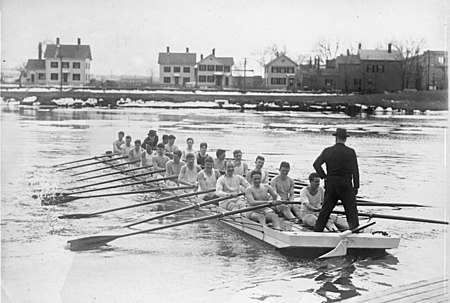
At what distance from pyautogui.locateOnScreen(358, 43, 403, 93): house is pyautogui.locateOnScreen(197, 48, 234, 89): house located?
197 centimetres

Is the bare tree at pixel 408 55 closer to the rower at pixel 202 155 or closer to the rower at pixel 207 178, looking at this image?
the rower at pixel 207 178

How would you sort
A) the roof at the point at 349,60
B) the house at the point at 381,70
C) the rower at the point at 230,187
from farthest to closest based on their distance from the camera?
1. the roof at the point at 349,60
2. the house at the point at 381,70
3. the rower at the point at 230,187

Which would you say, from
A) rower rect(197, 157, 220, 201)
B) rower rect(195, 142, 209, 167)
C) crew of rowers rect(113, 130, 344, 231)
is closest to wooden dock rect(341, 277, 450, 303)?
crew of rowers rect(113, 130, 344, 231)

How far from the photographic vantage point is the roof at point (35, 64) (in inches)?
280

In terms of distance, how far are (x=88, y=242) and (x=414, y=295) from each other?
3464 mm

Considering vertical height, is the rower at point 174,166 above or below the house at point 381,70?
below

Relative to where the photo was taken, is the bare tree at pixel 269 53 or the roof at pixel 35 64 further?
the bare tree at pixel 269 53

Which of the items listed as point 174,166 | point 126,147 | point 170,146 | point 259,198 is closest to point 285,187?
point 259,198

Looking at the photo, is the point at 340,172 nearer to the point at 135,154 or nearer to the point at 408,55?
the point at 408,55

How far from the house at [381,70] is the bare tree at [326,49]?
16.4 inches

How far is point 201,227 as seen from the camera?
7531mm

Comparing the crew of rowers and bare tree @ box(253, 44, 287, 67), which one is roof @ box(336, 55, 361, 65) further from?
the crew of rowers

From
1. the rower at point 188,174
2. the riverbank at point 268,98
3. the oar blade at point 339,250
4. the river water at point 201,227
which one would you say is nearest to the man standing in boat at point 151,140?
the river water at point 201,227

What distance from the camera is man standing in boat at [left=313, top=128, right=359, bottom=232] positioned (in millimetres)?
5824
